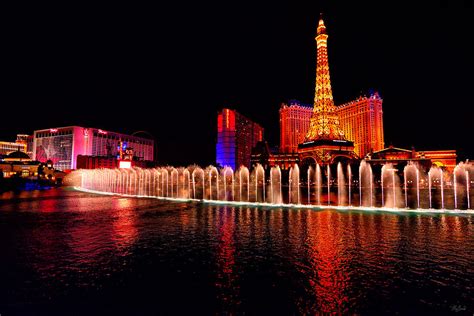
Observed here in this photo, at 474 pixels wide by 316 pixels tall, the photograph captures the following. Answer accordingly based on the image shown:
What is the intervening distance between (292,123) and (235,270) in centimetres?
13520

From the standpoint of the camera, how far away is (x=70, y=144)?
121188 mm

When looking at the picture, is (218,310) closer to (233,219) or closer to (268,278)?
(268,278)

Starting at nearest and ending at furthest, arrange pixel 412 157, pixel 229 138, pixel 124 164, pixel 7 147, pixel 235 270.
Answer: pixel 235 270, pixel 124 164, pixel 412 157, pixel 7 147, pixel 229 138

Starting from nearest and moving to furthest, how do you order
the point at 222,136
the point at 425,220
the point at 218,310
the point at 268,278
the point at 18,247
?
the point at 218,310
the point at 268,278
the point at 18,247
the point at 425,220
the point at 222,136

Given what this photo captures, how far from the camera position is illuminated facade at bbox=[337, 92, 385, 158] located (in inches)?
4446

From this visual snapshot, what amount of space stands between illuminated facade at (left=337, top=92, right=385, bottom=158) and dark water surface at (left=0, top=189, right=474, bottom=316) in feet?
362

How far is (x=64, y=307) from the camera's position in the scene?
487cm

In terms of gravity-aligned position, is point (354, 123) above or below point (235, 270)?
above

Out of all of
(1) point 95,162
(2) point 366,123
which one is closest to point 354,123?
(2) point 366,123

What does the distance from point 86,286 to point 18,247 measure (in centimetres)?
461

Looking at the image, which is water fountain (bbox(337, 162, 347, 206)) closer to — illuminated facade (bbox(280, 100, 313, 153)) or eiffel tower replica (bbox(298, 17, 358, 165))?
eiffel tower replica (bbox(298, 17, 358, 165))

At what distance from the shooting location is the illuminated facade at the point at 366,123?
113 metres

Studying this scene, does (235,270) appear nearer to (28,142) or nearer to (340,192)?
(340,192)

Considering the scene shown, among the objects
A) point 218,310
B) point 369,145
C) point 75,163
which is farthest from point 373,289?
point 75,163
